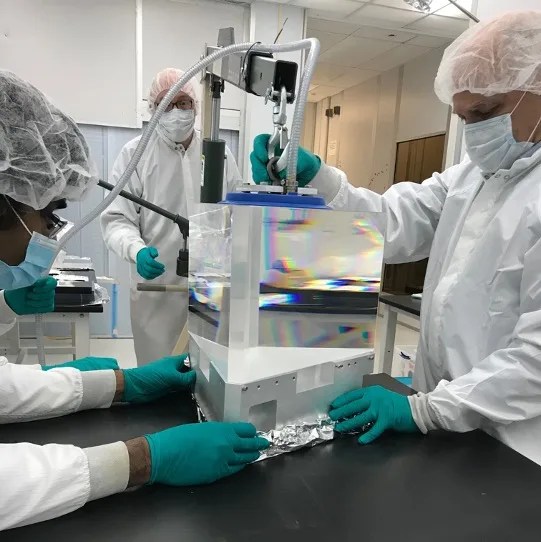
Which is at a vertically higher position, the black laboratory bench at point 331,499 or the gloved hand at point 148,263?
the gloved hand at point 148,263

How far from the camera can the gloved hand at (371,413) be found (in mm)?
831

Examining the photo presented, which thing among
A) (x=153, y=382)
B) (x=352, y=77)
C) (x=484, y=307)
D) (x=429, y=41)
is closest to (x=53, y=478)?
(x=153, y=382)

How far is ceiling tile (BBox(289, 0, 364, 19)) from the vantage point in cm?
333

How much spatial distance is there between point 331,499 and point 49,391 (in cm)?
56

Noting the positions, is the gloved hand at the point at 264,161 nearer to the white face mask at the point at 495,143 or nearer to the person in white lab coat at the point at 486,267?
the person in white lab coat at the point at 486,267

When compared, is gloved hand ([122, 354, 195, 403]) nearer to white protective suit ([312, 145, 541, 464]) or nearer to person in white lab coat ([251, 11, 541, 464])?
person in white lab coat ([251, 11, 541, 464])

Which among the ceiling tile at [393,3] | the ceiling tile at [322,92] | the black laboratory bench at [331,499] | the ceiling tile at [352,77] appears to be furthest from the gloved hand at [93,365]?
the ceiling tile at [322,92]

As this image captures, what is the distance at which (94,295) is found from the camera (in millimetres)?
2074

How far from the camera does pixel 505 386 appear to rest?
2.80 feet

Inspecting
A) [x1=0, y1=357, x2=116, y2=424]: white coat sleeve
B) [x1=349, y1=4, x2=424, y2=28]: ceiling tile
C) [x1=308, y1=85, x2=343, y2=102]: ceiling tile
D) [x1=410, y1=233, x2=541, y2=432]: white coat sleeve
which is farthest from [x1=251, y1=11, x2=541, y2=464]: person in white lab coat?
[x1=308, y1=85, x2=343, y2=102]: ceiling tile

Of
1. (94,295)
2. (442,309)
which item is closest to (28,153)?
(442,309)

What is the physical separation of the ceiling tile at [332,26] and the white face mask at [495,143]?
10.4ft

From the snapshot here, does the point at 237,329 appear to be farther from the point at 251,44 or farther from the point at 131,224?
the point at 131,224

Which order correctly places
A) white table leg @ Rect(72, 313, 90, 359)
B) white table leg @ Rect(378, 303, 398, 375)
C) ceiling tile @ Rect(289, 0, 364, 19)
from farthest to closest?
ceiling tile @ Rect(289, 0, 364, 19)
white table leg @ Rect(378, 303, 398, 375)
white table leg @ Rect(72, 313, 90, 359)
